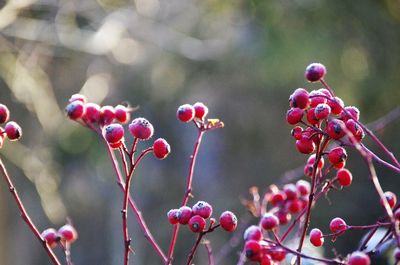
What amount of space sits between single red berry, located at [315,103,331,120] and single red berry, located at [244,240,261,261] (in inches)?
5.6

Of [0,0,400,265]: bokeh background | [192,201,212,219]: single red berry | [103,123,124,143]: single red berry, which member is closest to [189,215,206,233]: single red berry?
[192,201,212,219]: single red berry

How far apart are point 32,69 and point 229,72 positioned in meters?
1.20

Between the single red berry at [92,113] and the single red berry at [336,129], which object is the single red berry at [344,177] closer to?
the single red berry at [336,129]

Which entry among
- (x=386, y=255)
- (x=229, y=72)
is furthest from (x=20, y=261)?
(x=386, y=255)

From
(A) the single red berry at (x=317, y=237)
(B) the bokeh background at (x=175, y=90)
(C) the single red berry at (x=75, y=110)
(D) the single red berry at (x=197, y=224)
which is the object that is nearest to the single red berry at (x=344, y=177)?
(A) the single red berry at (x=317, y=237)

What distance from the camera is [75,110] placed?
54cm

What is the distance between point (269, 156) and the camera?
13.2ft

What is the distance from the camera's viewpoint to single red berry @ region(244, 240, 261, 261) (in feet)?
1.47

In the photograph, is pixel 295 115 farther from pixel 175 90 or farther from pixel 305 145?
pixel 175 90

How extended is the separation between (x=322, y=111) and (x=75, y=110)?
237 millimetres

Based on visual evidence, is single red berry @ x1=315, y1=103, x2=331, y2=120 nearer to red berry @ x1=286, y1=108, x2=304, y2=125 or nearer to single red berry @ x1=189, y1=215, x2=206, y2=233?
red berry @ x1=286, y1=108, x2=304, y2=125

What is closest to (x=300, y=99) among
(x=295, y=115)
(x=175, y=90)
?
(x=295, y=115)

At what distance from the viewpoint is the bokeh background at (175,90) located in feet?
9.17

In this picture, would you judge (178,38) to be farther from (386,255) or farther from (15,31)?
(386,255)
